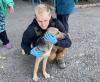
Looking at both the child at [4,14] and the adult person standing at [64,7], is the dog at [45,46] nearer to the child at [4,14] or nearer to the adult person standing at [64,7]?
the adult person standing at [64,7]

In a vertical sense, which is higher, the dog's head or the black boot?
the dog's head

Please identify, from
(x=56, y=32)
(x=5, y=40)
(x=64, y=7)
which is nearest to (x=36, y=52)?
(x=56, y=32)

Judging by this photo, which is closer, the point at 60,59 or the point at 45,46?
the point at 45,46

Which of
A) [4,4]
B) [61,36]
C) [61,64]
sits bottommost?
[61,64]

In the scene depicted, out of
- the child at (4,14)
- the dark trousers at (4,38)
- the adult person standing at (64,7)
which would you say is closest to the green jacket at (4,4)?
the child at (4,14)

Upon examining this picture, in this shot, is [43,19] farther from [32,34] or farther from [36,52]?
[36,52]

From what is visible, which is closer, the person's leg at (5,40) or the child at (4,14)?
the child at (4,14)

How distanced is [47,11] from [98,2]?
4.07 metres

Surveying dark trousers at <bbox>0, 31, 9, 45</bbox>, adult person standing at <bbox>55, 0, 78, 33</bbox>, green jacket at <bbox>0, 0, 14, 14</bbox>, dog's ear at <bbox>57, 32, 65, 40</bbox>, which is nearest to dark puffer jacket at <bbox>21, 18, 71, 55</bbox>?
dog's ear at <bbox>57, 32, 65, 40</bbox>

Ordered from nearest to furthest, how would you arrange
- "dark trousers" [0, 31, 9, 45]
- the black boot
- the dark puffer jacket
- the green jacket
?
the dark puffer jacket, the black boot, the green jacket, "dark trousers" [0, 31, 9, 45]

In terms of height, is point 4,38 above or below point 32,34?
below

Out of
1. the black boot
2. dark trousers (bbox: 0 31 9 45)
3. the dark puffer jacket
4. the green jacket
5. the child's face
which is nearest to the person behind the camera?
the child's face

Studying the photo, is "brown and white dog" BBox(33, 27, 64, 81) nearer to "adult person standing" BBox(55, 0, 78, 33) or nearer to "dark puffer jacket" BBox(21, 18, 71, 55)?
"dark puffer jacket" BBox(21, 18, 71, 55)

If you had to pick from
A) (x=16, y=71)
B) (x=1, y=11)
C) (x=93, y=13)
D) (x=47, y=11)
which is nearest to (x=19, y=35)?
(x=1, y=11)
